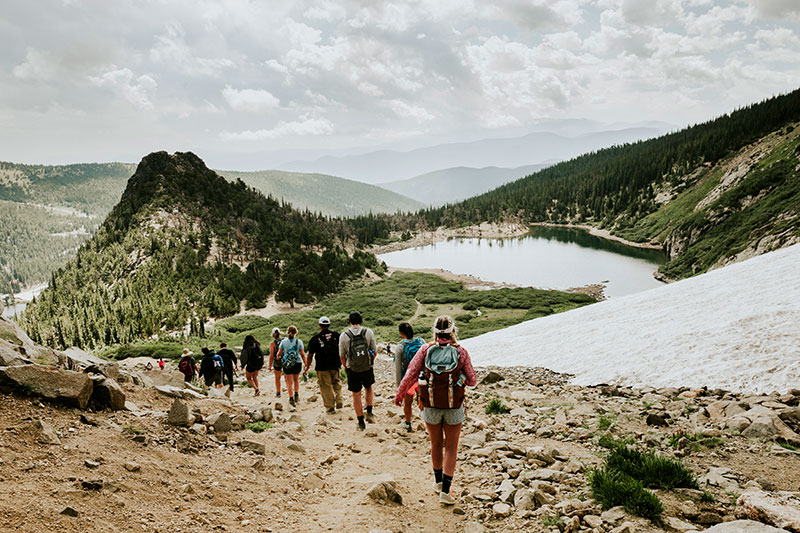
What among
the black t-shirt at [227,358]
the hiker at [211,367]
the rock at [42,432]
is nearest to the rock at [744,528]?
the rock at [42,432]

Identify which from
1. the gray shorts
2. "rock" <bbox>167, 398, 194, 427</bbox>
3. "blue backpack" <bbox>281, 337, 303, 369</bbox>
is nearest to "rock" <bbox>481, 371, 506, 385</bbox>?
"blue backpack" <bbox>281, 337, 303, 369</bbox>

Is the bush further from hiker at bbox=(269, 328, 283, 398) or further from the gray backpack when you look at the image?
hiker at bbox=(269, 328, 283, 398)

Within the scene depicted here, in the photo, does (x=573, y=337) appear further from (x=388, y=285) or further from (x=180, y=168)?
(x=180, y=168)

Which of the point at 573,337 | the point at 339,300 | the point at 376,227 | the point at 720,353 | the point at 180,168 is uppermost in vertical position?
the point at 180,168

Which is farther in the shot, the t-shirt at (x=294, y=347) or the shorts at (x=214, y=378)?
the shorts at (x=214, y=378)

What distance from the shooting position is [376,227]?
19225 centimetres

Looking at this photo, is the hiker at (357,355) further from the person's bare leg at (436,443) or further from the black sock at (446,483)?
the black sock at (446,483)

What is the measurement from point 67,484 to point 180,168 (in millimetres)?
118858

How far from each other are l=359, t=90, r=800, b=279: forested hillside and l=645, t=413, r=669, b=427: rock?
1769 inches

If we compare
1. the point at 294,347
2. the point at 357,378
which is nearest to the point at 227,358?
the point at 294,347

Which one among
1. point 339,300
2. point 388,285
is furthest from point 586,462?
point 388,285

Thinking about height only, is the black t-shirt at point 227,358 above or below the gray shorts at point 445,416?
below

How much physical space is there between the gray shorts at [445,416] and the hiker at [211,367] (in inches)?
459

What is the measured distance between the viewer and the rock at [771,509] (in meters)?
3.82
